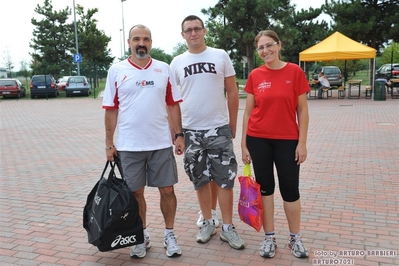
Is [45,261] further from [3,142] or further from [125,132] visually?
[3,142]

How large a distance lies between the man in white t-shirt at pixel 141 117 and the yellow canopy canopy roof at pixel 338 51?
15.7 meters

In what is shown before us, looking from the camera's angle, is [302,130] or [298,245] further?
[298,245]

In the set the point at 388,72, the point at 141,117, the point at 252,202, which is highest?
the point at 388,72

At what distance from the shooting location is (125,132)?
3.27 metres

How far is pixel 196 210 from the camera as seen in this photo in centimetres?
455

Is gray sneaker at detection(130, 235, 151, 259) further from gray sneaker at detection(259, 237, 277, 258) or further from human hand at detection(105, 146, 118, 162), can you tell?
gray sneaker at detection(259, 237, 277, 258)

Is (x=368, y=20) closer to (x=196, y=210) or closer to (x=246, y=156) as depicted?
(x=196, y=210)

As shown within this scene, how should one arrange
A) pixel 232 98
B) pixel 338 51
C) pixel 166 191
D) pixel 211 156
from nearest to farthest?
pixel 166 191
pixel 211 156
pixel 232 98
pixel 338 51

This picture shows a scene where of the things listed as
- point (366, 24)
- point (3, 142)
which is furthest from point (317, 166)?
point (366, 24)

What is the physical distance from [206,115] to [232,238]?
110cm

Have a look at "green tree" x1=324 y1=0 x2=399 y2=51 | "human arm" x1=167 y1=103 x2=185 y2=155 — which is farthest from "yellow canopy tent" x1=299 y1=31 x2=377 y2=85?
"human arm" x1=167 y1=103 x2=185 y2=155

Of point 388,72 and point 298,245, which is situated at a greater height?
point 388,72

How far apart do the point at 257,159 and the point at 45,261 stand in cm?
196

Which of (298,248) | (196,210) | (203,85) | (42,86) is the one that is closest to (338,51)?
(196,210)
